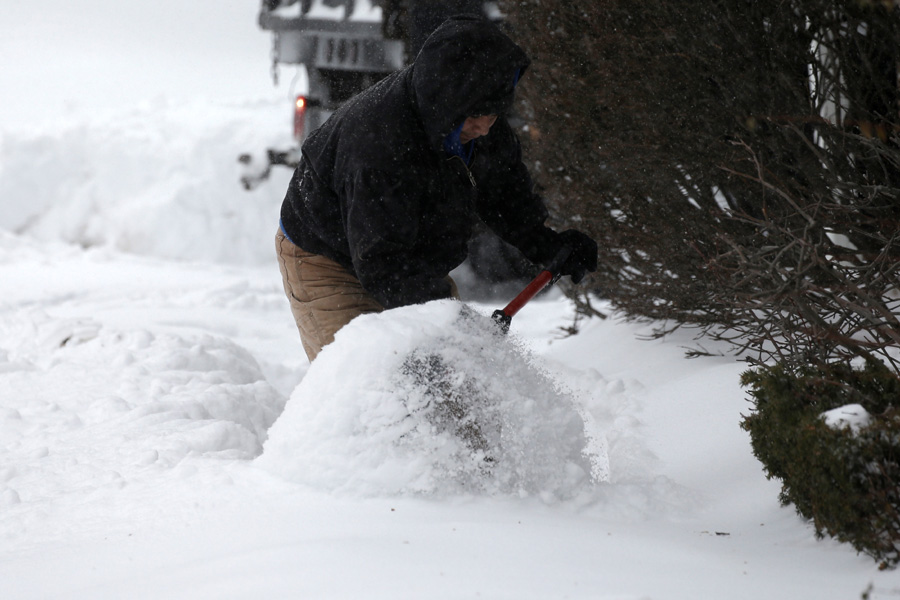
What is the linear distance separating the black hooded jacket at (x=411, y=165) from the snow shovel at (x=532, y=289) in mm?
198

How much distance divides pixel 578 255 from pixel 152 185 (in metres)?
11.5

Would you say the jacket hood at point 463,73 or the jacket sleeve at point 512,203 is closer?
the jacket hood at point 463,73

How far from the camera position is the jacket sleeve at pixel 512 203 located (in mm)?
3027

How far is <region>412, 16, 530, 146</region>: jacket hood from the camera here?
2.44m

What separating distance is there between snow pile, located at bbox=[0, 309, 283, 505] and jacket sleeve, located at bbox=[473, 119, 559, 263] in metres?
1.41

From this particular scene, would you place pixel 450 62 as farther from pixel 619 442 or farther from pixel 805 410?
pixel 619 442

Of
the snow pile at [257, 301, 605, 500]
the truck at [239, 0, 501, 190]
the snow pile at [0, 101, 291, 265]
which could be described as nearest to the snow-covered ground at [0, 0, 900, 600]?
the snow pile at [257, 301, 605, 500]

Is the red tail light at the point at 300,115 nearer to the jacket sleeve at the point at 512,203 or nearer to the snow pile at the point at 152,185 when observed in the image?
the snow pile at the point at 152,185

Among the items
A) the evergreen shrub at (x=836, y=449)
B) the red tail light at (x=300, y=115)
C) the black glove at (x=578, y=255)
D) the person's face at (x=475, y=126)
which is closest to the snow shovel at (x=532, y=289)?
the black glove at (x=578, y=255)

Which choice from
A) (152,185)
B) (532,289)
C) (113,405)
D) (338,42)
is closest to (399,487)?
(532,289)

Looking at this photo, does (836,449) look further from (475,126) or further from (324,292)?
(324,292)

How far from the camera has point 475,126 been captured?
8.73 feet

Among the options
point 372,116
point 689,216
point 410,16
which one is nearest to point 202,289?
point 410,16

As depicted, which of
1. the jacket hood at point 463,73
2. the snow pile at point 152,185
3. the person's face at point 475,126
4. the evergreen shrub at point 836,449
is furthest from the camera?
the snow pile at point 152,185
